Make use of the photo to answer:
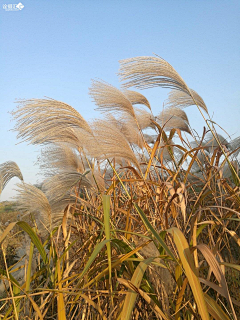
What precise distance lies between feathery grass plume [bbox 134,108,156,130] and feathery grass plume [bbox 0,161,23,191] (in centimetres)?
109

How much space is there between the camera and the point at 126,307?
1.23 m

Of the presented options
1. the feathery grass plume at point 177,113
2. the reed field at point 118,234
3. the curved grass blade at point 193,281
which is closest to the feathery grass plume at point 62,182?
the reed field at point 118,234

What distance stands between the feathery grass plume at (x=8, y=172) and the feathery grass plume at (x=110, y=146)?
0.58 metres

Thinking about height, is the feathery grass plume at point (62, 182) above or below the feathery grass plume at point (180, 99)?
below

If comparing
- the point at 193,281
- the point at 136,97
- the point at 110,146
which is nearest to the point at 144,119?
the point at 136,97

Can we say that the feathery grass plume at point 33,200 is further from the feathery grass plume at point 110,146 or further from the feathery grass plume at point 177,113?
the feathery grass plume at point 177,113

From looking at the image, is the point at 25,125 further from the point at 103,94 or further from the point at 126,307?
the point at 126,307

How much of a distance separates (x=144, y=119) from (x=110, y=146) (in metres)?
1.12

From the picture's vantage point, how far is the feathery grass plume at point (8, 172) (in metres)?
2.14

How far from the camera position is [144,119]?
114 inches

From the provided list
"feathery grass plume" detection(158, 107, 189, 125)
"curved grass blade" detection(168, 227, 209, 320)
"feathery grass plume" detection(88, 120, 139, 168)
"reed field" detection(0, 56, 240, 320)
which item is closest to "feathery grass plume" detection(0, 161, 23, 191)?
"reed field" detection(0, 56, 240, 320)

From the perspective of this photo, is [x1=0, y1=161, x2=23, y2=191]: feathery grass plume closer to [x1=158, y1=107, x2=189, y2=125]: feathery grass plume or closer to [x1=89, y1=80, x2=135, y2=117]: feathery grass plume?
[x1=89, y1=80, x2=135, y2=117]: feathery grass plume

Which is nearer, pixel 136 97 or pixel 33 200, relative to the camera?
pixel 33 200

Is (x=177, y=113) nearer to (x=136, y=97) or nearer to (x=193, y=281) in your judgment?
(x=136, y=97)
